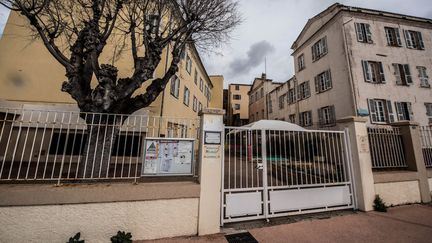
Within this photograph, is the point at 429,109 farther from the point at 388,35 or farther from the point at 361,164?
the point at 361,164

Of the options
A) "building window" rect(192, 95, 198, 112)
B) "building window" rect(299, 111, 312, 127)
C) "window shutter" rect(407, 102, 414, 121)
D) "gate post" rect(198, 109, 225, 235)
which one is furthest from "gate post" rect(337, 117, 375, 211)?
"building window" rect(192, 95, 198, 112)

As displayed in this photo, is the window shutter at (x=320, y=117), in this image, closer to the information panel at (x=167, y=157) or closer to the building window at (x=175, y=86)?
the building window at (x=175, y=86)

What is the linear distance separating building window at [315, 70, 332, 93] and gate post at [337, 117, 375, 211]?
10852 mm

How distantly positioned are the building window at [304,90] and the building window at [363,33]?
5312 millimetres

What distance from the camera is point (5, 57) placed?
11.6 meters

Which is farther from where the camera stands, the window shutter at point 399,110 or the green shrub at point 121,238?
the window shutter at point 399,110

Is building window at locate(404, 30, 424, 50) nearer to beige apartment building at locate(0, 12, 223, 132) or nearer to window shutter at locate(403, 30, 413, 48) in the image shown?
window shutter at locate(403, 30, 413, 48)

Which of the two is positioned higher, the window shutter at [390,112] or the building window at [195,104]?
the building window at [195,104]

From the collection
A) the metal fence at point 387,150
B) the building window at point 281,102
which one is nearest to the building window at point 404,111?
the metal fence at point 387,150

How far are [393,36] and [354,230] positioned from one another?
19.2 m

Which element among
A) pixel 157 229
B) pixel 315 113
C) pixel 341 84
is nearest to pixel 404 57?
pixel 341 84

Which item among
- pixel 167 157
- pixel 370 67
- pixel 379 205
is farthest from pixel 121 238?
pixel 370 67

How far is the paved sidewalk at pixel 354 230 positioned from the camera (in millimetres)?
3977

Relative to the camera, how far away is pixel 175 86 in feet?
44.3
